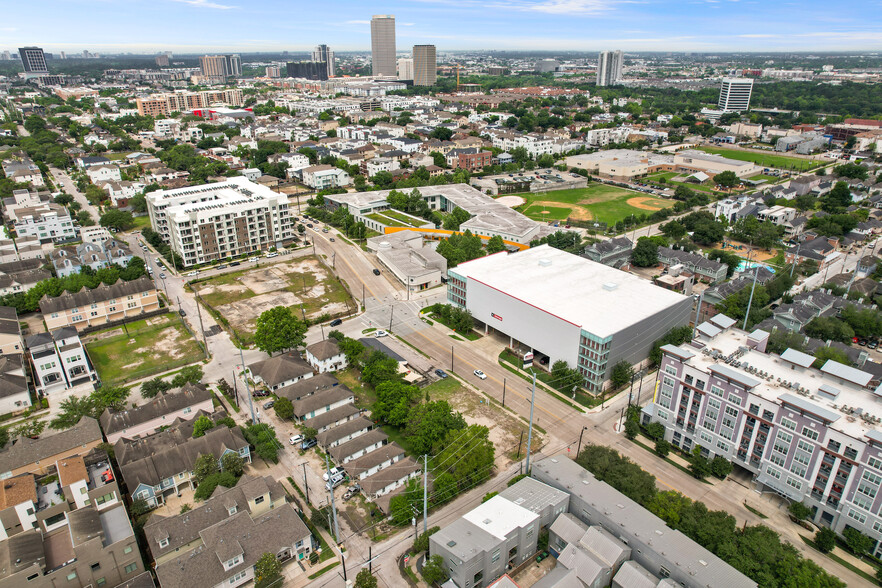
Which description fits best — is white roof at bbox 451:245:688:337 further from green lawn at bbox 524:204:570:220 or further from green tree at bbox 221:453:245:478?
green lawn at bbox 524:204:570:220

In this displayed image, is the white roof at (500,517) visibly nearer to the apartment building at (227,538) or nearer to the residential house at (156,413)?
the apartment building at (227,538)

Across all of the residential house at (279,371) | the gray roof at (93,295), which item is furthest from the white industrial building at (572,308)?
the gray roof at (93,295)

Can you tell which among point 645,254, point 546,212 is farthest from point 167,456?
point 546,212

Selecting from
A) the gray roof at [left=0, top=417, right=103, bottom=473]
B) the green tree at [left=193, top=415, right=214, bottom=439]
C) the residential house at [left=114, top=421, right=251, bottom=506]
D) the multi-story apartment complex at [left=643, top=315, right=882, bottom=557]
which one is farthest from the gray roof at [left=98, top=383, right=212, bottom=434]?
the multi-story apartment complex at [left=643, top=315, right=882, bottom=557]

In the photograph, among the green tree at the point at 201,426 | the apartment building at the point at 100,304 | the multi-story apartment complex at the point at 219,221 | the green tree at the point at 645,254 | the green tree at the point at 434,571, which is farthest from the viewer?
the green tree at the point at 645,254

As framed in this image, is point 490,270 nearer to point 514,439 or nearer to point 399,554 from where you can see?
point 514,439

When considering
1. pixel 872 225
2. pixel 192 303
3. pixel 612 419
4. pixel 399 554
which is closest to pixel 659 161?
pixel 872 225

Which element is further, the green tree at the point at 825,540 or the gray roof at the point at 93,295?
the gray roof at the point at 93,295
